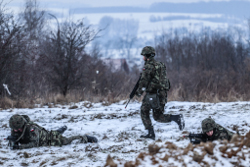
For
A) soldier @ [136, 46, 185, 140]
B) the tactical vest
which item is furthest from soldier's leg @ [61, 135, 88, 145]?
the tactical vest

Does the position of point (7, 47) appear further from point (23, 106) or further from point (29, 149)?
point (29, 149)

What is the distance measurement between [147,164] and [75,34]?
12.6 m

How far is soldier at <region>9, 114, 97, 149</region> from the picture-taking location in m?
5.83

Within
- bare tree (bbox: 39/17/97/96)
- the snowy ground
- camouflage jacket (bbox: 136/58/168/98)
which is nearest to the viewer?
the snowy ground

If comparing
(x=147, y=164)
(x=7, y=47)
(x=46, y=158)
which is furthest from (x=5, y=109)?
(x=147, y=164)

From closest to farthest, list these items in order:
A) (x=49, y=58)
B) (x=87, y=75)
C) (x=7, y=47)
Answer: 1. (x=7, y=47)
2. (x=49, y=58)
3. (x=87, y=75)

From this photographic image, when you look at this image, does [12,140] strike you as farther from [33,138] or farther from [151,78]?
[151,78]

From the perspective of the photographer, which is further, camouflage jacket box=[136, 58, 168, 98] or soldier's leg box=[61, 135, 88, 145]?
soldier's leg box=[61, 135, 88, 145]

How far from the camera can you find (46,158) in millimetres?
5234

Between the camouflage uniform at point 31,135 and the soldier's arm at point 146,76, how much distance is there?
→ 1888mm

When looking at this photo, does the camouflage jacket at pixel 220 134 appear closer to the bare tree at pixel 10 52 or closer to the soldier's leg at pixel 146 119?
the soldier's leg at pixel 146 119

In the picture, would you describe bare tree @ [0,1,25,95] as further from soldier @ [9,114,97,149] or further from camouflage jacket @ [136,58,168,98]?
camouflage jacket @ [136,58,168,98]

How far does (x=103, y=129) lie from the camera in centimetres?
775

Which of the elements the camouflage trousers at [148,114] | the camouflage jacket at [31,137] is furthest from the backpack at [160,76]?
the camouflage jacket at [31,137]
